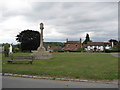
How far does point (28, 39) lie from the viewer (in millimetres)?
56812

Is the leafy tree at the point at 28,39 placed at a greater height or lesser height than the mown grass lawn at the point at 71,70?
greater

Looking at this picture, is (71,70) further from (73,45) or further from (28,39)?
(73,45)

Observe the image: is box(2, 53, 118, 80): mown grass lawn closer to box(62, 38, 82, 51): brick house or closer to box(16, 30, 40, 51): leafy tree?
box(16, 30, 40, 51): leafy tree

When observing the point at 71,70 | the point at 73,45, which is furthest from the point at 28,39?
the point at 71,70

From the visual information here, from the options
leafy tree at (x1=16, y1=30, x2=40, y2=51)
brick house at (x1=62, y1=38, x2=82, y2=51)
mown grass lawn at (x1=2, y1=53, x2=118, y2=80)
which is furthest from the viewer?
brick house at (x1=62, y1=38, x2=82, y2=51)

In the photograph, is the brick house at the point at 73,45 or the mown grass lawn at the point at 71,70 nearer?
the mown grass lawn at the point at 71,70

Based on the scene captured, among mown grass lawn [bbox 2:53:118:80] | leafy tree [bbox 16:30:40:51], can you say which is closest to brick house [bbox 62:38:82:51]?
leafy tree [bbox 16:30:40:51]

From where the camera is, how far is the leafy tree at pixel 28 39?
182ft

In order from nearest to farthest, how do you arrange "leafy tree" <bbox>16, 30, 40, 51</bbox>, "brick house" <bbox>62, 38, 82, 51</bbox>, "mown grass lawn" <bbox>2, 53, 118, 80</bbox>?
"mown grass lawn" <bbox>2, 53, 118, 80</bbox> → "leafy tree" <bbox>16, 30, 40, 51</bbox> → "brick house" <bbox>62, 38, 82, 51</bbox>

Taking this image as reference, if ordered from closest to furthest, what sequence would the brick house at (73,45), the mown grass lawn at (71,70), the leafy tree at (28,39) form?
the mown grass lawn at (71,70), the leafy tree at (28,39), the brick house at (73,45)

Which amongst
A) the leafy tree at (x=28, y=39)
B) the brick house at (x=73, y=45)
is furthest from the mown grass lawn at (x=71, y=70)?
the brick house at (x=73, y=45)

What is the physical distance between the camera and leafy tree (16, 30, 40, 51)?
5537cm

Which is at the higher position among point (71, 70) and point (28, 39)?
point (28, 39)

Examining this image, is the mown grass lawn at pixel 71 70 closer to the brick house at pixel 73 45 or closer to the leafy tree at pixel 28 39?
the leafy tree at pixel 28 39
